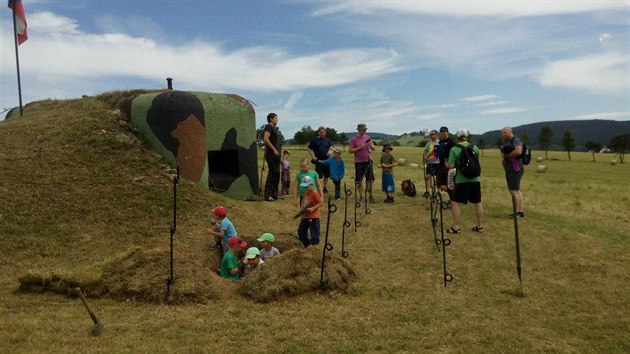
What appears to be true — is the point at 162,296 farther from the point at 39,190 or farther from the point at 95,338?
the point at 39,190

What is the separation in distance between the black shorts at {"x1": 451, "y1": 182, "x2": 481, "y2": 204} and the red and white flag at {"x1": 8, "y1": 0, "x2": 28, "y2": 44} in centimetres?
1519

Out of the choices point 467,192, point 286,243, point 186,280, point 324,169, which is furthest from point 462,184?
point 186,280

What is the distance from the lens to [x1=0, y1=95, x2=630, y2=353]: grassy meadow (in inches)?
207

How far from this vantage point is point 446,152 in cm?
1104

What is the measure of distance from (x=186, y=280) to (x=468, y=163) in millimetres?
6054

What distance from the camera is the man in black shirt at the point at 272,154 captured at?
12.3 metres

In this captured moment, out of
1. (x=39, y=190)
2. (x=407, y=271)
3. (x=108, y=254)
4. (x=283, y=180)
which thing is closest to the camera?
(x=407, y=271)

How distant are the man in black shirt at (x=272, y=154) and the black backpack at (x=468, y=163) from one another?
192 inches

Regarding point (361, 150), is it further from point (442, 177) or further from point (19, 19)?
point (19, 19)

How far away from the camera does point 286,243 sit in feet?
30.1

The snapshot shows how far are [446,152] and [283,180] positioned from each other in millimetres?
5388

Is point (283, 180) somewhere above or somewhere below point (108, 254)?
above

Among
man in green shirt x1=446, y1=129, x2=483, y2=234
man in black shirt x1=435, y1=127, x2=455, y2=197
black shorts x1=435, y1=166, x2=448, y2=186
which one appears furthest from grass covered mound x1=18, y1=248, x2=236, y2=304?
black shorts x1=435, y1=166, x2=448, y2=186

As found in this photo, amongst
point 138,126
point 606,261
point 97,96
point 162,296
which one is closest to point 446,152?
point 606,261
